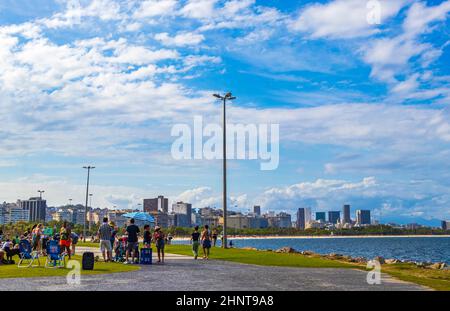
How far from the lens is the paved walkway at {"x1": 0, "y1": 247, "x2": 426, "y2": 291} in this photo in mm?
14086

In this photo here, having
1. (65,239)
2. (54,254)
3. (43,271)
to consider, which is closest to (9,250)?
(65,239)

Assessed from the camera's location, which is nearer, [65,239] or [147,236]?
[65,239]

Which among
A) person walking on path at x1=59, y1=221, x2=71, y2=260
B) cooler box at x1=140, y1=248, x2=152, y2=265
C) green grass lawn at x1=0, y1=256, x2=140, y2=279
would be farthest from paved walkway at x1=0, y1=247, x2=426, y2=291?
person walking on path at x1=59, y1=221, x2=71, y2=260

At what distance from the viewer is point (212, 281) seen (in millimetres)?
15805

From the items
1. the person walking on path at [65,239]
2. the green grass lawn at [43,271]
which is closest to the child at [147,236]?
the green grass lawn at [43,271]

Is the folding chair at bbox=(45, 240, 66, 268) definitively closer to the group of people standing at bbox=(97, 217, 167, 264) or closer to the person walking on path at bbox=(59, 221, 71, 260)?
the person walking on path at bbox=(59, 221, 71, 260)

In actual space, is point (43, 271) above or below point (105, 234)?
below

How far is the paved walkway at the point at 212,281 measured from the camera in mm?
14086

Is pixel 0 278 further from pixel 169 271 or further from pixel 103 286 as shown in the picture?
pixel 169 271

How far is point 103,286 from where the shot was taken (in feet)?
46.5

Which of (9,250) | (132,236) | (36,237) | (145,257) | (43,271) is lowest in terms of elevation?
(43,271)

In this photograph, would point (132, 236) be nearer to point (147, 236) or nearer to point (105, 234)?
point (105, 234)
